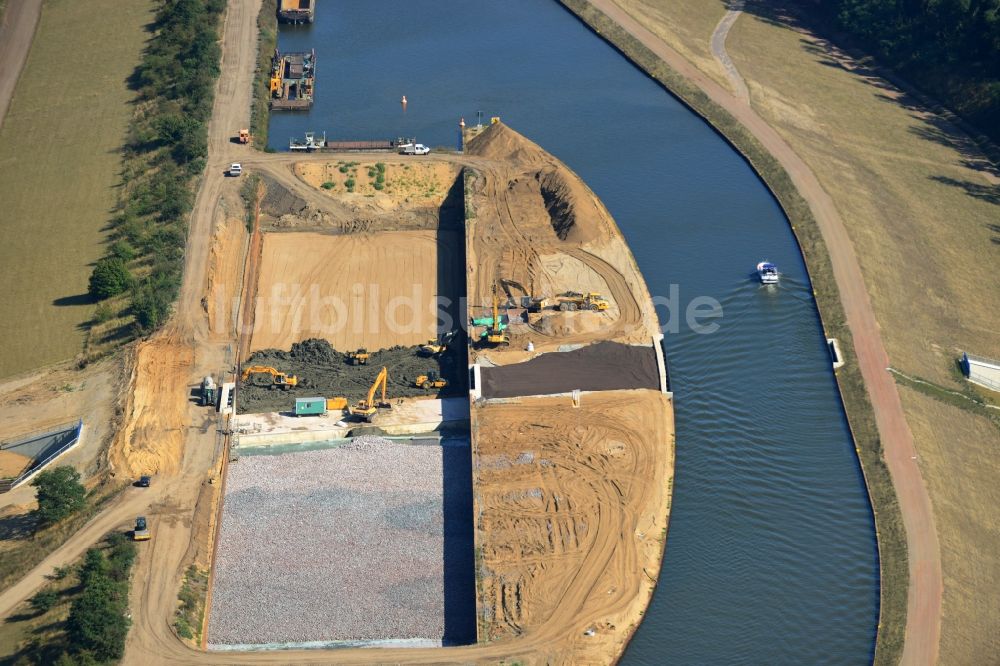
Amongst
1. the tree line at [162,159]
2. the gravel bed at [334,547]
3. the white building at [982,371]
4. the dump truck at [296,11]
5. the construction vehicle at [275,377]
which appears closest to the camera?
the gravel bed at [334,547]

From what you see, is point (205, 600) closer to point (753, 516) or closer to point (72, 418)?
point (72, 418)

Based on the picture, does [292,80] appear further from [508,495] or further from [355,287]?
[508,495]

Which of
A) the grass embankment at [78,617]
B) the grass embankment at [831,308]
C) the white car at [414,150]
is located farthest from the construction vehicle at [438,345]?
the grass embankment at [831,308]

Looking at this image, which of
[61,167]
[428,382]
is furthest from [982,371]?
[61,167]

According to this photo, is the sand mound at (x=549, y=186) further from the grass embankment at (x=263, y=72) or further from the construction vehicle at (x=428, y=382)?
the grass embankment at (x=263, y=72)

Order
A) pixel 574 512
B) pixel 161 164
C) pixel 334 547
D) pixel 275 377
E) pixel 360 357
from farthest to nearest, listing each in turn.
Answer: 1. pixel 161 164
2. pixel 360 357
3. pixel 275 377
4. pixel 574 512
5. pixel 334 547

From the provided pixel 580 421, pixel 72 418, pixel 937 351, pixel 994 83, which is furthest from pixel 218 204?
pixel 994 83
